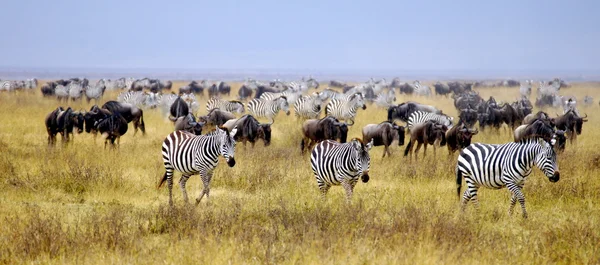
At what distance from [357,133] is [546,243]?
1374 centimetres

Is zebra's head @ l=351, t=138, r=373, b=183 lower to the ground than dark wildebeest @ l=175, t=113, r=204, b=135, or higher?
higher

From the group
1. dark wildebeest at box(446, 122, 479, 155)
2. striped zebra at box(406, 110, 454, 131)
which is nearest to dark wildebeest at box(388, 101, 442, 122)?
striped zebra at box(406, 110, 454, 131)

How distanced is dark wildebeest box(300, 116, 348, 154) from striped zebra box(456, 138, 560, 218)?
6.21 metres

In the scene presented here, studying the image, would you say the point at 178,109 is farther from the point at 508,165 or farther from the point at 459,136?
the point at 508,165

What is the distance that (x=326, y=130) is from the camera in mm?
15820

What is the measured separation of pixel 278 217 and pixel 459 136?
7311 millimetres

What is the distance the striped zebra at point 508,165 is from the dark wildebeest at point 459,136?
187 inches

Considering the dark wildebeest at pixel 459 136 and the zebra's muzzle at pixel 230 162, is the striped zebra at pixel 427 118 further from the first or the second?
the zebra's muzzle at pixel 230 162

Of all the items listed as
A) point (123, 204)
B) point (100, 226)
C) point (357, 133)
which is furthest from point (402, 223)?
point (357, 133)

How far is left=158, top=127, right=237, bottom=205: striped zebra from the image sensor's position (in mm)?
9797

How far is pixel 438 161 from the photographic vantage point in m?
14.7

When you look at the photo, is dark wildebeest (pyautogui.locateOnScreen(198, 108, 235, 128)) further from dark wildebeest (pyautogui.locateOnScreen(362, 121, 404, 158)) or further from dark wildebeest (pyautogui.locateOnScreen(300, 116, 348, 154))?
dark wildebeest (pyautogui.locateOnScreen(362, 121, 404, 158))

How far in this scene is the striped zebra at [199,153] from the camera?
980 cm

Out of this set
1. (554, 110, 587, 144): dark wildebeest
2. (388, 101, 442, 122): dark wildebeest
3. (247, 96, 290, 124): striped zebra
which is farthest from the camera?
(247, 96, 290, 124): striped zebra
